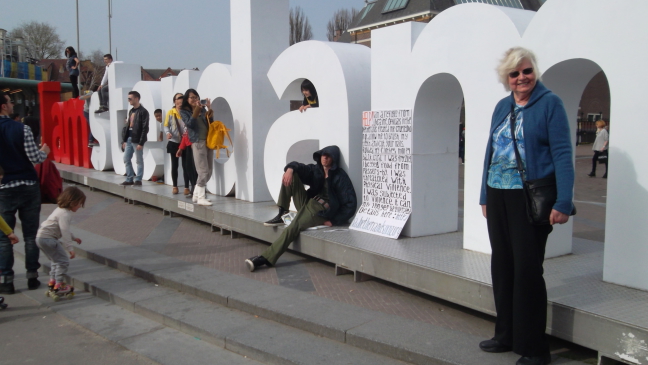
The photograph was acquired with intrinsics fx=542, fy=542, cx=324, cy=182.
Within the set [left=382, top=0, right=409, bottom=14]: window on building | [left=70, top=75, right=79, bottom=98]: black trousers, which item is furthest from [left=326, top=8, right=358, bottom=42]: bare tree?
[left=70, top=75, right=79, bottom=98]: black trousers

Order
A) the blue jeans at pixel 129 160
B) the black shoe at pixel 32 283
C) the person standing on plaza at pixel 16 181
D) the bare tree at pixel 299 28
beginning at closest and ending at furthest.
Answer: the person standing on plaza at pixel 16 181 < the black shoe at pixel 32 283 < the blue jeans at pixel 129 160 < the bare tree at pixel 299 28

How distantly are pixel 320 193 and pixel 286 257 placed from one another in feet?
2.93

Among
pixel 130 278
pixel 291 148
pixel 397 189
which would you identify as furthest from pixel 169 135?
pixel 397 189

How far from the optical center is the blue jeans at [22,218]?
18.0 ft

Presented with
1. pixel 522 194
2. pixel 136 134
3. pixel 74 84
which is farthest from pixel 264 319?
pixel 74 84

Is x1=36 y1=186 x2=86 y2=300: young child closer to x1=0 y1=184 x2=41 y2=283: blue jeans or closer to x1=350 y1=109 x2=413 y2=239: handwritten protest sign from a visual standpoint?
x1=0 y1=184 x2=41 y2=283: blue jeans

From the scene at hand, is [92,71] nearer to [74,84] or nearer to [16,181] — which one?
[74,84]

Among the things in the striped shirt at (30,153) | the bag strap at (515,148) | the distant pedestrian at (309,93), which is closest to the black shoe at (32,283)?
the striped shirt at (30,153)

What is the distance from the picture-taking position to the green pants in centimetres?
613

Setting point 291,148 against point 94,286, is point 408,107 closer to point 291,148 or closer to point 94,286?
point 291,148

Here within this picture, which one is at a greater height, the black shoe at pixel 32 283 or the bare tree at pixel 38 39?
the bare tree at pixel 38 39

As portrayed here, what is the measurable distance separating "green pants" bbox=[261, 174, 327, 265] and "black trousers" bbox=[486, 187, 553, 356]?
298 cm

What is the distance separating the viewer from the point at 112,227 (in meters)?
8.59

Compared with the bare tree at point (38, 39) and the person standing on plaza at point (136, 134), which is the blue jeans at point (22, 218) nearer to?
the person standing on plaza at point (136, 134)
